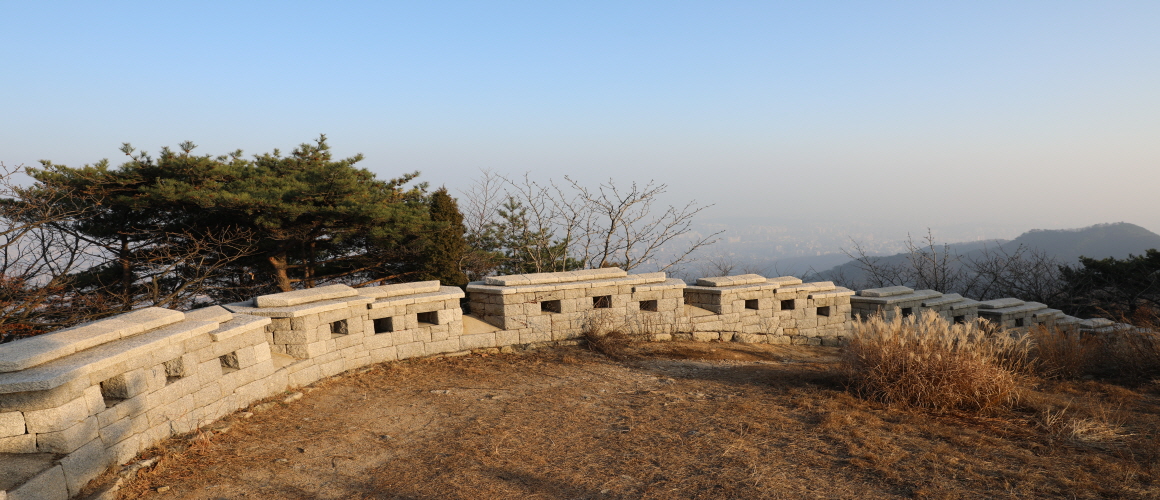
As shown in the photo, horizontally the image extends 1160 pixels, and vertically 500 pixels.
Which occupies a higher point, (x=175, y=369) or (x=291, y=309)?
(x=291, y=309)

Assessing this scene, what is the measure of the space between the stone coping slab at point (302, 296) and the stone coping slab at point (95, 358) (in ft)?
4.00

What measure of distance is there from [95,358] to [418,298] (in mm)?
3632

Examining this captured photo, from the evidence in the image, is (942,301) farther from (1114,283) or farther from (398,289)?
(1114,283)

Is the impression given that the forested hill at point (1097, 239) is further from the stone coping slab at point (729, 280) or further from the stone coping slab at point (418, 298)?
the stone coping slab at point (418, 298)

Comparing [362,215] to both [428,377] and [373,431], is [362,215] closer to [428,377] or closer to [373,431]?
[428,377]

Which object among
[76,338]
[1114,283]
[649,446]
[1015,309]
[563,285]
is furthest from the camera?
[1114,283]

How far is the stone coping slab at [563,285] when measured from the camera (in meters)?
8.10

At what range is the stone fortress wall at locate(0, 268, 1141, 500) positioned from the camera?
3621 millimetres

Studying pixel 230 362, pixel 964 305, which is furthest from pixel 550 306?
pixel 964 305

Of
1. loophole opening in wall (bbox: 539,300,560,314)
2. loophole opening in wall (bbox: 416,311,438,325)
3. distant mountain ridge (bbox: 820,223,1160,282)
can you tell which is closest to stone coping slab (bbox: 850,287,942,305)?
loophole opening in wall (bbox: 539,300,560,314)

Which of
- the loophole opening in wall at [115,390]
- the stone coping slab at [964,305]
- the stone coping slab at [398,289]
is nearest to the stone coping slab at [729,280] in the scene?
the stone coping slab at [398,289]

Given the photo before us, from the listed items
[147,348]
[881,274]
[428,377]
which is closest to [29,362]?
[147,348]

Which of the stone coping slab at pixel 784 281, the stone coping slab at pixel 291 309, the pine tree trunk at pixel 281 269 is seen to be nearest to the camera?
the stone coping slab at pixel 291 309

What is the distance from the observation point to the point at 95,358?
154 inches
